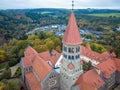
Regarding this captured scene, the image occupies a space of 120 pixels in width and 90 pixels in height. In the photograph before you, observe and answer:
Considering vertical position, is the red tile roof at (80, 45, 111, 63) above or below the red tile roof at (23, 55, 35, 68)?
below

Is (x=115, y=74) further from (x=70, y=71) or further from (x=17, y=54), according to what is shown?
(x=17, y=54)

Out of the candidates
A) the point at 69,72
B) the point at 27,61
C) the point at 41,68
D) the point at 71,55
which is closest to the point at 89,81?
the point at 69,72

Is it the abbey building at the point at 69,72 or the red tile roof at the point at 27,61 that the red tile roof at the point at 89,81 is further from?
the red tile roof at the point at 27,61

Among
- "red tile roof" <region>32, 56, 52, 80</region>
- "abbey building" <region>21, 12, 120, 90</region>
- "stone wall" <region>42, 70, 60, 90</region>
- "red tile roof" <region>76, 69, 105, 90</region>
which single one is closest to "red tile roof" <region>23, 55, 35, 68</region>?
"abbey building" <region>21, 12, 120, 90</region>

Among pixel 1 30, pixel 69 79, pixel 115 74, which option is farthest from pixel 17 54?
pixel 1 30

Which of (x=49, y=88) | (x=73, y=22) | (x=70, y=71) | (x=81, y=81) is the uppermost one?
(x=73, y=22)

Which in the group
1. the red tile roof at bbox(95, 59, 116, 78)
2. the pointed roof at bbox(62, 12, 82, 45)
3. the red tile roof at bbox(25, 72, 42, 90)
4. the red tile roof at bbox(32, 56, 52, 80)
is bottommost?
the red tile roof at bbox(25, 72, 42, 90)

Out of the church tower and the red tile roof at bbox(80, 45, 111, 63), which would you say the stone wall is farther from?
the red tile roof at bbox(80, 45, 111, 63)
